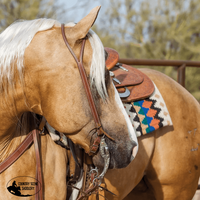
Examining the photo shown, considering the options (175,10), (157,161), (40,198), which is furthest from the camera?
(175,10)

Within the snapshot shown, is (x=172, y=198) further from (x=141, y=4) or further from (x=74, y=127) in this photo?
(x=141, y=4)

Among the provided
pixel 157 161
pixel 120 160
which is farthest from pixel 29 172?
pixel 157 161

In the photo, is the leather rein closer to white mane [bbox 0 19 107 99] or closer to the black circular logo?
the black circular logo

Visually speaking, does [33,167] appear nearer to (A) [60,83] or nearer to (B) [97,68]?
(A) [60,83]

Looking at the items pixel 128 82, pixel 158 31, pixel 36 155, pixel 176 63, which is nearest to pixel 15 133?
pixel 36 155

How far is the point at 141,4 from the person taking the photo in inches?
447

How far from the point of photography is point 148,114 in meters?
1.66

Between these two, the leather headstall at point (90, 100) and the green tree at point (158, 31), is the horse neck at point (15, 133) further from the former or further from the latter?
the green tree at point (158, 31)

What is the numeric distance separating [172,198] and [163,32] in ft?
33.1

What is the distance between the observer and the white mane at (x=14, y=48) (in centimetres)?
106

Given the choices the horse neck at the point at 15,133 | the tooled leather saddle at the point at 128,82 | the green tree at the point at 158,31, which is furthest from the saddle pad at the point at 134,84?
the green tree at the point at 158,31

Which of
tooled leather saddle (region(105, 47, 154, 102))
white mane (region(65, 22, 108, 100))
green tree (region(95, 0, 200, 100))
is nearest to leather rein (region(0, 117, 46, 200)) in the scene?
white mane (region(65, 22, 108, 100))

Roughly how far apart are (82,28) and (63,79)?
8.8 inches

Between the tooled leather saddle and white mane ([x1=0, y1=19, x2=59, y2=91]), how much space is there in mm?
535
